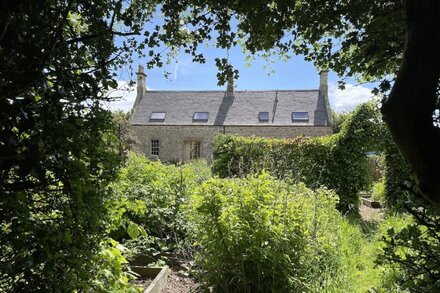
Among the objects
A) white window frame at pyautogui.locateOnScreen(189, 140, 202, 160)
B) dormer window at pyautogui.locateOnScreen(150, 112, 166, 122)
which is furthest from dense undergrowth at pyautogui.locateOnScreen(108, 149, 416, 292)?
dormer window at pyautogui.locateOnScreen(150, 112, 166, 122)

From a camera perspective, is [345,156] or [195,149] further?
[195,149]

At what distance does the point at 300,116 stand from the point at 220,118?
18.1ft

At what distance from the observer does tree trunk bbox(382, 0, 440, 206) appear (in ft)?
3.59

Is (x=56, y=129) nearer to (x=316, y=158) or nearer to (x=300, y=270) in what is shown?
(x=300, y=270)

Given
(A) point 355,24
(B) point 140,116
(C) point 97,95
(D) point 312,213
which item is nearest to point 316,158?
(D) point 312,213

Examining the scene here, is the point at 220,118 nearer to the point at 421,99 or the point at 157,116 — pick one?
the point at 157,116

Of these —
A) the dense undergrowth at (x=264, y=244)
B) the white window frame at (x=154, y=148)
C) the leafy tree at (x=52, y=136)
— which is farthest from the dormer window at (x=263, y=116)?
the leafy tree at (x=52, y=136)

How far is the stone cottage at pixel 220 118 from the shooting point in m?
24.1

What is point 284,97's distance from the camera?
26.0 m

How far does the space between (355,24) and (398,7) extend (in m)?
0.22

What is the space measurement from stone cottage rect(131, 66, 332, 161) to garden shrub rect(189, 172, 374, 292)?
65.5ft

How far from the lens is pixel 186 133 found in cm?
2508

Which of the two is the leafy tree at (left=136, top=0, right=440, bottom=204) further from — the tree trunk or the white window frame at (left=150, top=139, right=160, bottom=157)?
the white window frame at (left=150, top=139, right=160, bottom=157)

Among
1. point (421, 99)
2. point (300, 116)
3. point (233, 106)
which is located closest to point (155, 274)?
point (421, 99)
